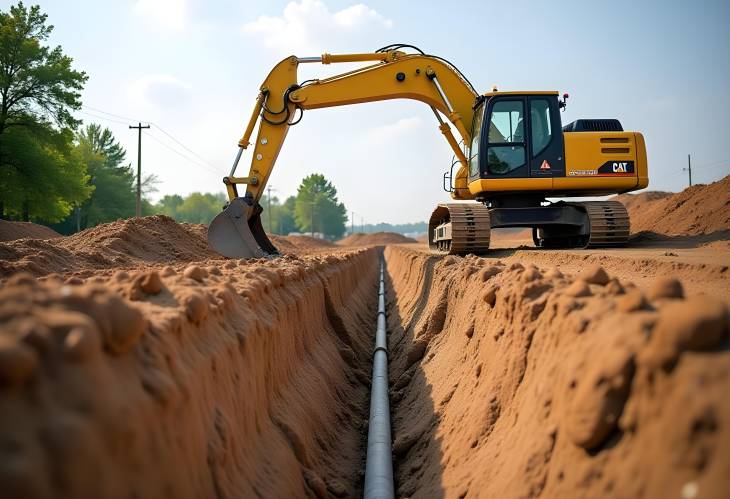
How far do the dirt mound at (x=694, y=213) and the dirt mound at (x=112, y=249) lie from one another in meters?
13.1

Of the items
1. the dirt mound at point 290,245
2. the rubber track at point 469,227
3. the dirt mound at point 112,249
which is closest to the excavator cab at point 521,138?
the rubber track at point 469,227

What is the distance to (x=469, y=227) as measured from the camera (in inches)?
482

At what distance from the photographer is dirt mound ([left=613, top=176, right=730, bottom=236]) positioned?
50.6 feet

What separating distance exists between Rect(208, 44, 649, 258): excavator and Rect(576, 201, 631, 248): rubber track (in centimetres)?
2

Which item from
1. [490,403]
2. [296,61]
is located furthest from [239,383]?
[296,61]

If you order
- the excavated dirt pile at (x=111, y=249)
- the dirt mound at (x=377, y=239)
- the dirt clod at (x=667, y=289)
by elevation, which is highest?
the dirt mound at (x=377, y=239)

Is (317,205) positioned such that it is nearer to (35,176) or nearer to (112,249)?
(35,176)

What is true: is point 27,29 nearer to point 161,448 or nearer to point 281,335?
point 281,335

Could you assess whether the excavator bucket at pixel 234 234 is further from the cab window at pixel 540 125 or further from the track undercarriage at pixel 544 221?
the cab window at pixel 540 125

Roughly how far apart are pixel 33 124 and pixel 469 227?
24606 mm

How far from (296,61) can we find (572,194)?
680 centimetres

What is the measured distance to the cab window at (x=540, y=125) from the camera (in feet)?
39.8

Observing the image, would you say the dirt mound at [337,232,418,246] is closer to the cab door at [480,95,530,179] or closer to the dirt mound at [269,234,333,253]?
the dirt mound at [269,234,333,253]

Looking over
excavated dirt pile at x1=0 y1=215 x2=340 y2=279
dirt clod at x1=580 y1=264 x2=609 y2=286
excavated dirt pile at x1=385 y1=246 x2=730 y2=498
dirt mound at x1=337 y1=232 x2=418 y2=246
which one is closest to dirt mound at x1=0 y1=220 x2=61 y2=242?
excavated dirt pile at x1=0 y1=215 x2=340 y2=279
